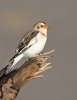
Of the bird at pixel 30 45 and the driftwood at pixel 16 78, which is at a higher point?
the bird at pixel 30 45

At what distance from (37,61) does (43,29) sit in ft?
1.91

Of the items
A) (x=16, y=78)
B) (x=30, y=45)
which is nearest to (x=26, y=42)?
(x=30, y=45)

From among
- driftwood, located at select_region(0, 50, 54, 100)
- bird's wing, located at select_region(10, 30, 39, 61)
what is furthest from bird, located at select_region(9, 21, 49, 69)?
driftwood, located at select_region(0, 50, 54, 100)

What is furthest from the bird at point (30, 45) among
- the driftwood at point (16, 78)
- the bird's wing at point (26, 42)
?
the driftwood at point (16, 78)

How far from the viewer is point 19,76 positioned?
364 centimetres

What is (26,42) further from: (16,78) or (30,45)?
(16,78)

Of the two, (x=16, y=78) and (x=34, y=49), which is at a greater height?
(x=34, y=49)

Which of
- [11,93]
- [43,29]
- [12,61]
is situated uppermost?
[43,29]

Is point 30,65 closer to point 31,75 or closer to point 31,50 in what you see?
point 31,75

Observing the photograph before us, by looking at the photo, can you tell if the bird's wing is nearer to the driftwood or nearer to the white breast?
the white breast

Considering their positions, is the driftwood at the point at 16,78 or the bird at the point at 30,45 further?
the bird at the point at 30,45

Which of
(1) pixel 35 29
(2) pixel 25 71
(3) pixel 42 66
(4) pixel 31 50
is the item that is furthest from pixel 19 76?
(1) pixel 35 29

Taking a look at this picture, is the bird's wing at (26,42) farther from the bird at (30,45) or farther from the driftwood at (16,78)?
the driftwood at (16,78)

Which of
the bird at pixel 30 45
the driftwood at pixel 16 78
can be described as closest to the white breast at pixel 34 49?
the bird at pixel 30 45
